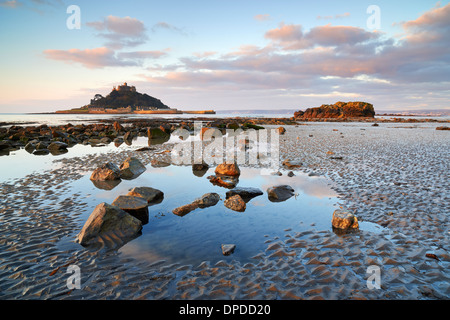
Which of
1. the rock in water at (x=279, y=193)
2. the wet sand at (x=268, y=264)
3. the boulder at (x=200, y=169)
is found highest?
the boulder at (x=200, y=169)

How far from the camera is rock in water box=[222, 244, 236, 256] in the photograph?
579 centimetres

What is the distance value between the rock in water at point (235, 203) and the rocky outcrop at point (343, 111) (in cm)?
10776

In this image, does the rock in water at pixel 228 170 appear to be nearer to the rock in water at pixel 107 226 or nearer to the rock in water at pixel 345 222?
the rock in water at pixel 345 222

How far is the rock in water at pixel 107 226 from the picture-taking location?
6.28 m

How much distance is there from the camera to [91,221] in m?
6.46

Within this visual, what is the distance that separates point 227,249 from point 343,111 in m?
125

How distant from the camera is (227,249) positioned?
5.85m

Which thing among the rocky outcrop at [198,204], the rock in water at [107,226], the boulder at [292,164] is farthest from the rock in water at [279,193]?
the boulder at [292,164]

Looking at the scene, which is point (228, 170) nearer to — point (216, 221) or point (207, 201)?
point (207, 201)

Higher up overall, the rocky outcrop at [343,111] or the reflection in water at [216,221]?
the rocky outcrop at [343,111]

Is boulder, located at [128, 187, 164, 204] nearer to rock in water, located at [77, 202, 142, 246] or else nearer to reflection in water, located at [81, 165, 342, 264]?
reflection in water, located at [81, 165, 342, 264]

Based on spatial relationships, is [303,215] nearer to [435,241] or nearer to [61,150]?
[435,241]
